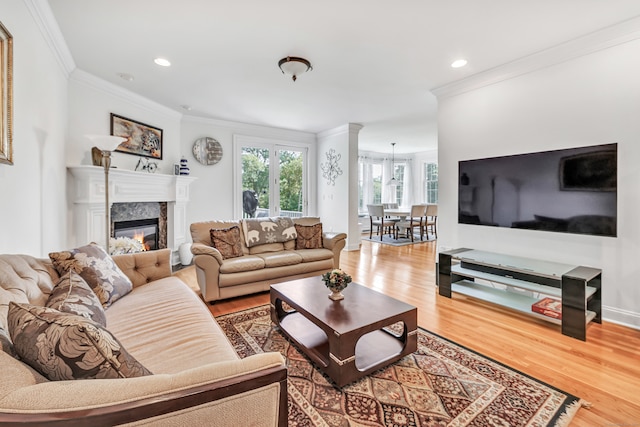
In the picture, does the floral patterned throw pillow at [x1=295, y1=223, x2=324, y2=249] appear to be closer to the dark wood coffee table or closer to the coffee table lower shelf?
the dark wood coffee table

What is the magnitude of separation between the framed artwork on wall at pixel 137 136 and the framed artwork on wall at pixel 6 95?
232 centimetres

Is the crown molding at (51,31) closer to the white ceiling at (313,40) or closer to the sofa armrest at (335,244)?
the white ceiling at (313,40)

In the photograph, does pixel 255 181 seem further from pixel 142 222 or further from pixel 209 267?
pixel 209 267

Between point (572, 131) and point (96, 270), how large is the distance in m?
4.09

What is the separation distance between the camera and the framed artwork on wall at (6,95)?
1668mm

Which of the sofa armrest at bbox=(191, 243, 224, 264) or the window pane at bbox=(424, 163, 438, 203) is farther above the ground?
the window pane at bbox=(424, 163, 438, 203)

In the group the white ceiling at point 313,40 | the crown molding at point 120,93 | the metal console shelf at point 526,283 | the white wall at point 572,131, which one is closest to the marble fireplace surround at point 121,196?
the crown molding at point 120,93

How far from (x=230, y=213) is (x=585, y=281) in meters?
5.14

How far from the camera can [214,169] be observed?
5.46 m

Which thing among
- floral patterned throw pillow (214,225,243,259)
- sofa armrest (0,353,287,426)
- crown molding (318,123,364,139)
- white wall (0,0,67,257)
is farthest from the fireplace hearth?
sofa armrest (0,353,287,426)

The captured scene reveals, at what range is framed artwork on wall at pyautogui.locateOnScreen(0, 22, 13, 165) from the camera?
1668 mm

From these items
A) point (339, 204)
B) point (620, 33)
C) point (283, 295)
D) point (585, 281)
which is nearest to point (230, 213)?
point (339, 204)

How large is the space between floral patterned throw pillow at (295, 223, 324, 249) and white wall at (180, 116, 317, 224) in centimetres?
221

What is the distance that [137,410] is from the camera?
644mm
